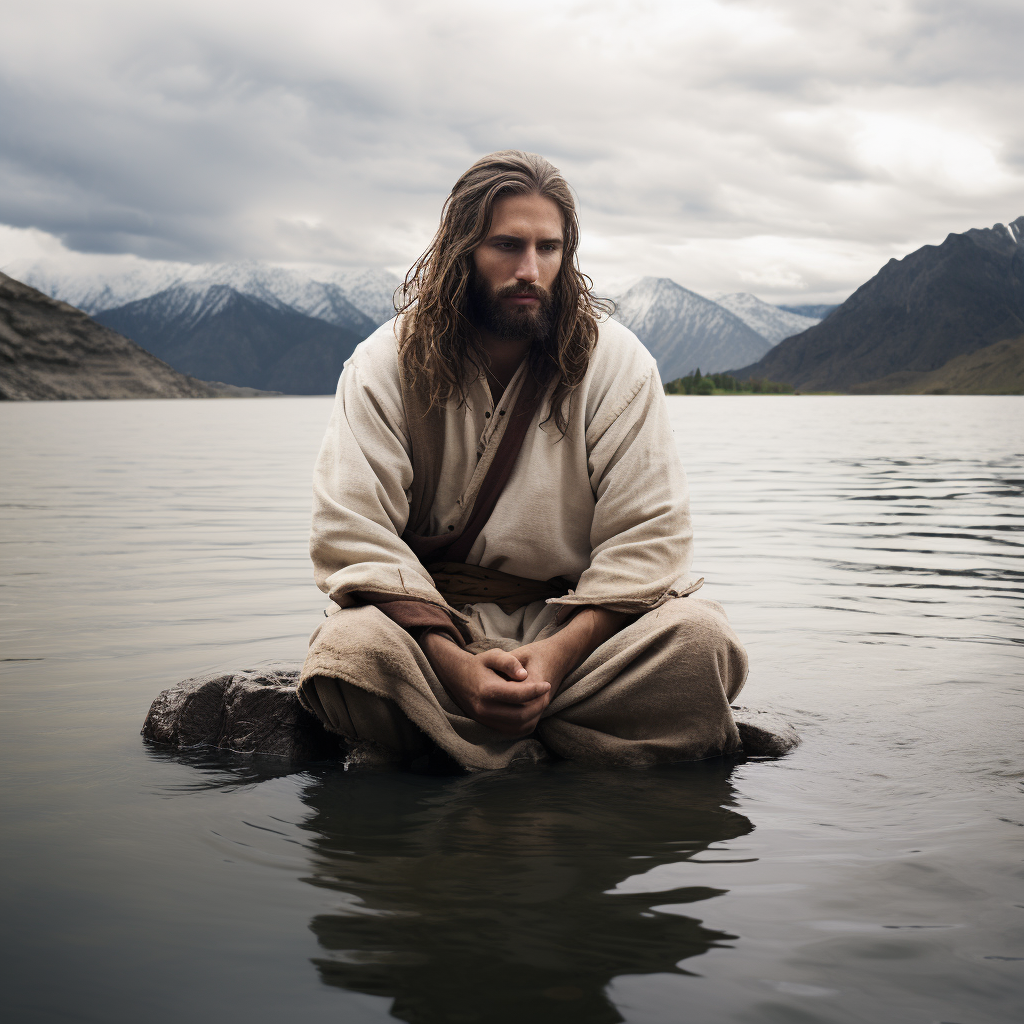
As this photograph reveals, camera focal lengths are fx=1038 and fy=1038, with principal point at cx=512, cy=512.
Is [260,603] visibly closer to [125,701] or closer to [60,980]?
[125,701]

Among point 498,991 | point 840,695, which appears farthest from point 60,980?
point 840,695

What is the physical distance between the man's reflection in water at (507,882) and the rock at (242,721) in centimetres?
29

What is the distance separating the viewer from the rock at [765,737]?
3.51 m

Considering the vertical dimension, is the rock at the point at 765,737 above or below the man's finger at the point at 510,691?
below

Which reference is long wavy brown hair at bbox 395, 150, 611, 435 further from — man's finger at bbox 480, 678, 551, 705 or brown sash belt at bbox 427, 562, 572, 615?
man's finger at bbox 480, 678, 551, 705

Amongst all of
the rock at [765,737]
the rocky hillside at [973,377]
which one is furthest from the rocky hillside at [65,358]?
the rocky hillside at [973,377]

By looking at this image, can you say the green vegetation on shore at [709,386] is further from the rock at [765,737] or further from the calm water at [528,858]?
the rock at [765,737]

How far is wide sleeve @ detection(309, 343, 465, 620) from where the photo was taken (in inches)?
128

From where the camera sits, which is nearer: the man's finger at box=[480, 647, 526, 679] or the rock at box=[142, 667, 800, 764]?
the man's finger at box=[480, 647, 526, 679]

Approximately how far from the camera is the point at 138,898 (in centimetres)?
225

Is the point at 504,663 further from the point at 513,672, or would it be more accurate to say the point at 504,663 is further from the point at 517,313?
the point at 517,313

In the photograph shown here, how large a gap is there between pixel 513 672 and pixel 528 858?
25.6 inches

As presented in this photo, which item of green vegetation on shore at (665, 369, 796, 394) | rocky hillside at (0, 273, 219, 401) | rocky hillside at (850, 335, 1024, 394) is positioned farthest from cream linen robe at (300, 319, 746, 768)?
rocky hillside at (850, 335, 1024, 394)

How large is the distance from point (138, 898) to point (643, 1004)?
1131 millimetres
